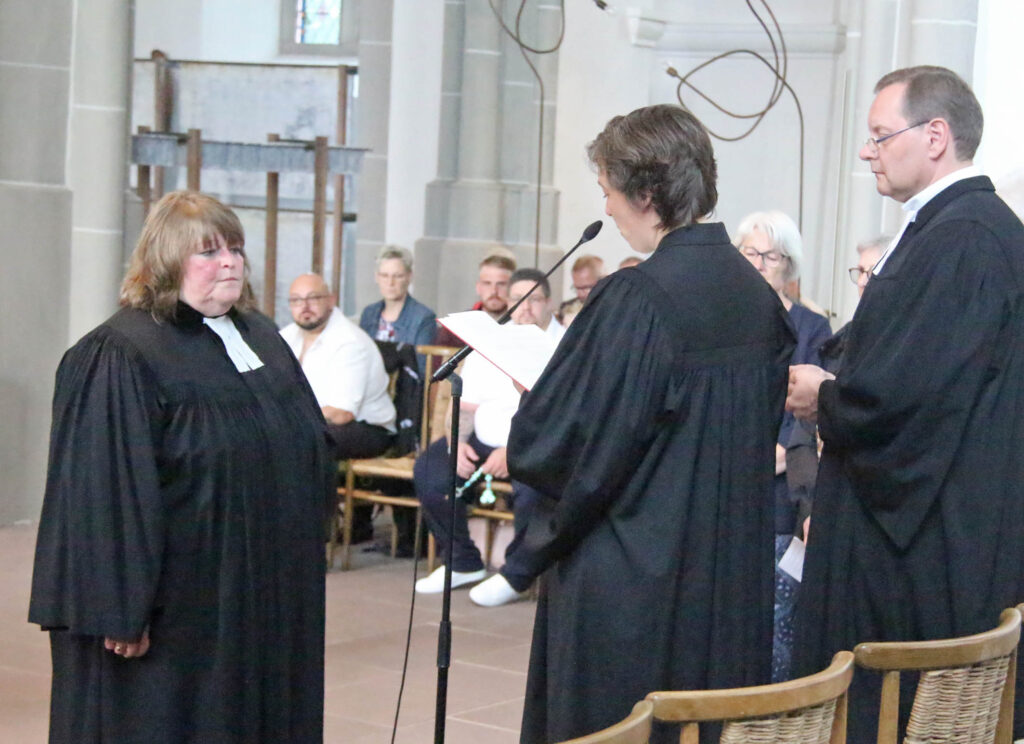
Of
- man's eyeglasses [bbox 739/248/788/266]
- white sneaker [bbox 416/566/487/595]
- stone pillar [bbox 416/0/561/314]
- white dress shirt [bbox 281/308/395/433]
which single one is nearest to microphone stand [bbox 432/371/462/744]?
man's eyeglasses [bbox 739/248/788/266]

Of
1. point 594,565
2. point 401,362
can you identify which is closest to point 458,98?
point 401,362

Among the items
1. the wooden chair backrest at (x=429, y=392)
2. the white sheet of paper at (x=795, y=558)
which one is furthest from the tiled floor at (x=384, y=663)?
the white sheet of paper at (x=795, y=558)

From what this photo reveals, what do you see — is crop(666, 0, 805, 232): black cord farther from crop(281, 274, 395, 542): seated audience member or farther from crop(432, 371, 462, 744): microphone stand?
crop(432, 371, 462, 744): microphone stand

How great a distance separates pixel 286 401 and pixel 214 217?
0.47m

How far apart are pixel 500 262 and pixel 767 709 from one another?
18.5 feet

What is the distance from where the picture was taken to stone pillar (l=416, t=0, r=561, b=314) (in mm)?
9992

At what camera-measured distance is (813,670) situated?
3338mm

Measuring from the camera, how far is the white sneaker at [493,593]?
6492mm

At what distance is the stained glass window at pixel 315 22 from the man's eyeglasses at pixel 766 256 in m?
11.8

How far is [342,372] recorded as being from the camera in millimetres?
6941

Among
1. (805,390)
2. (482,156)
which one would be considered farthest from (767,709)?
(482,156)

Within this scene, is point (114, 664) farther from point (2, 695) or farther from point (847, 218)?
point (847, 218)

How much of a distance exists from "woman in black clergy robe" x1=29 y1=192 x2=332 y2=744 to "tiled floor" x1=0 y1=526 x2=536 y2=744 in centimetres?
138

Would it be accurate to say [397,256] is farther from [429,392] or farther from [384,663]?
[384,663]
